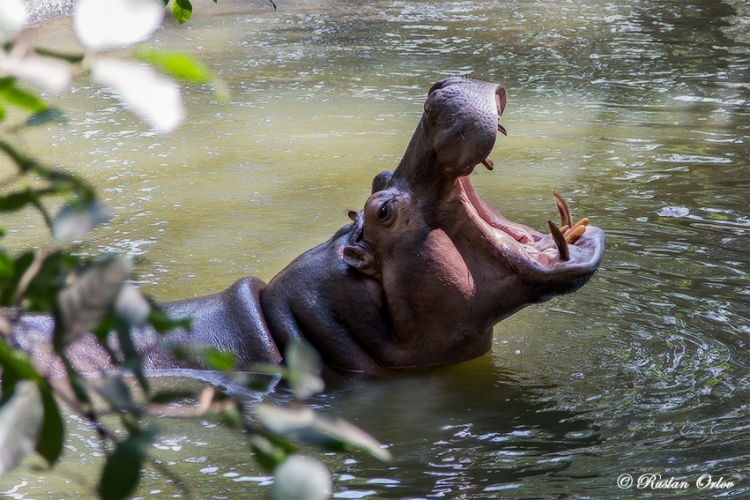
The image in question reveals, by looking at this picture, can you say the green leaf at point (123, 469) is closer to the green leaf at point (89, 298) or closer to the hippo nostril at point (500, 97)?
the green leaf at point (89, 298)

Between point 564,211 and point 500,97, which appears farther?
point 564,211

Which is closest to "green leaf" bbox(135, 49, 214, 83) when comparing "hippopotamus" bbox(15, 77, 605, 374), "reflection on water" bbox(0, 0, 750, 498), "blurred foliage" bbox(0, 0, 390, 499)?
"blurred foliage" bbox(0, 0, 390, 499)

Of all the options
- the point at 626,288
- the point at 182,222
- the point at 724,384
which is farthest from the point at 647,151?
the point at 724,384

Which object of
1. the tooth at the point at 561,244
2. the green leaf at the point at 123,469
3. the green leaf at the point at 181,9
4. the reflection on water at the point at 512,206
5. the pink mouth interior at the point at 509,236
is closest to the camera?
the green leaf at the point at 123,469

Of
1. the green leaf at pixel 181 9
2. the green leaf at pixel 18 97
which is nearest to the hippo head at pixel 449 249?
the green leaf at pixel 181 9

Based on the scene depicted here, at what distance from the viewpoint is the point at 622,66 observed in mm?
8133

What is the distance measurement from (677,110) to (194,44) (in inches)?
190

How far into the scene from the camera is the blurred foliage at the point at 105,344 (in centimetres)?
73

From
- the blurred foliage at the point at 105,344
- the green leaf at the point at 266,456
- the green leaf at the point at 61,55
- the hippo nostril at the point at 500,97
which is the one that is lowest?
the hippo nostril at the point at 500,97

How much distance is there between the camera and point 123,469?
2.41 feet

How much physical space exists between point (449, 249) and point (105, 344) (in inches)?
86.3

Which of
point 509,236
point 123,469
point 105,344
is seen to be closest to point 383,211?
point 509,236

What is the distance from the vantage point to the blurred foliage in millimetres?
727

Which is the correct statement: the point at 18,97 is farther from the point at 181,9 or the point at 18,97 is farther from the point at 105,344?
the point at 181,9
